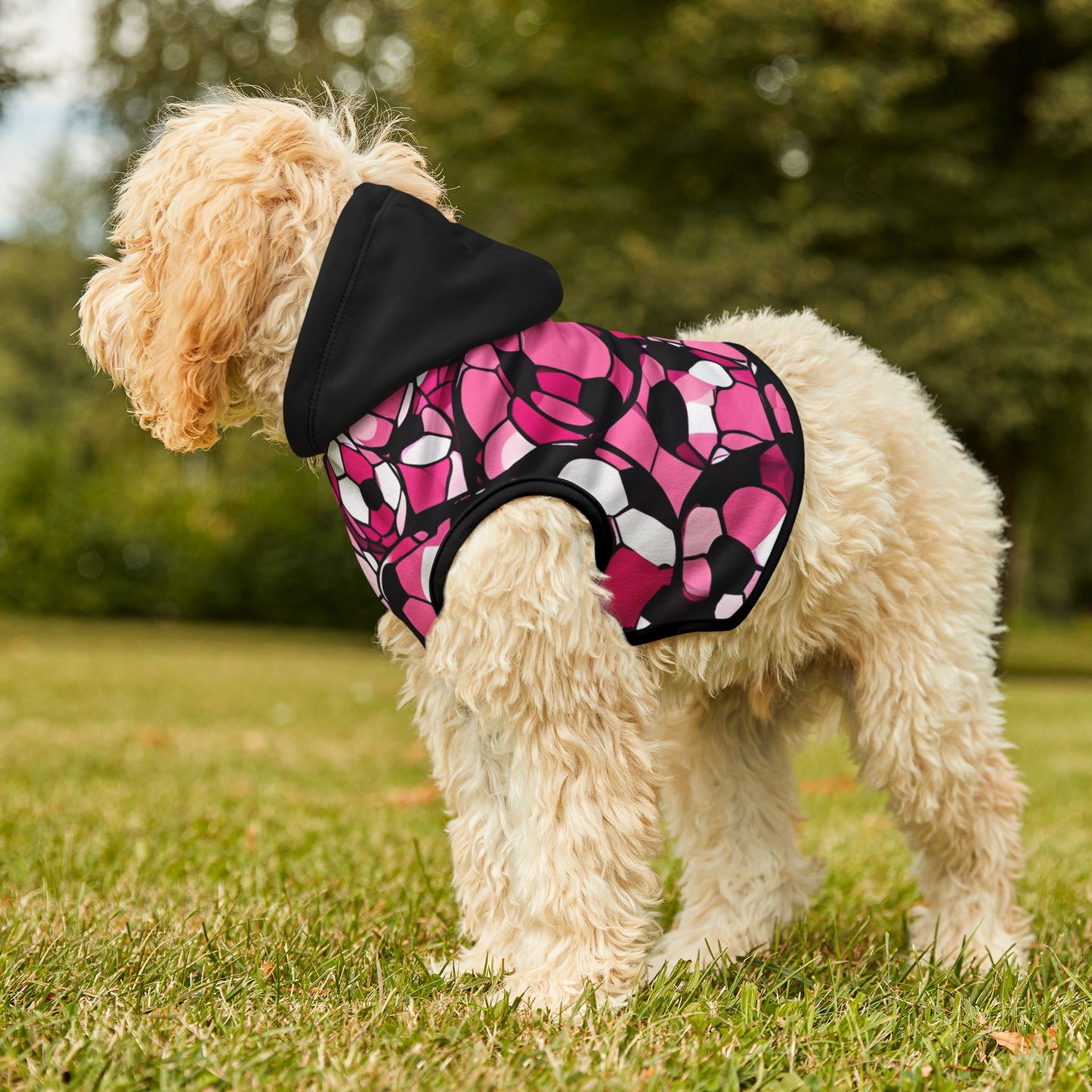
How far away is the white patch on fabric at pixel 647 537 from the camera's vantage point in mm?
2496

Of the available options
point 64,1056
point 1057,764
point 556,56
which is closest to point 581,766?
point 64,1056

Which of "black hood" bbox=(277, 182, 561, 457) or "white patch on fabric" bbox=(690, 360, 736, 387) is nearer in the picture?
"black hood" bbox=(277, 182, 561, 457)

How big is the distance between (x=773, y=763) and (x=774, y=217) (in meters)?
12.4

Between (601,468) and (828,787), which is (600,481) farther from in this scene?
(828,787)

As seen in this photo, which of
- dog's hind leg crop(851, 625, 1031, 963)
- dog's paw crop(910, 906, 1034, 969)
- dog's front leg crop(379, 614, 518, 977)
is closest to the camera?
dog's front leg crop(379, 614, 518, 977)

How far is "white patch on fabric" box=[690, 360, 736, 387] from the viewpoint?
267 centimetres

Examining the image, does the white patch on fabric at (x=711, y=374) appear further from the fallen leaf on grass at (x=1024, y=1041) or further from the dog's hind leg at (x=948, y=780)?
the fallen leaf on grass at (x=1024, y=1041)

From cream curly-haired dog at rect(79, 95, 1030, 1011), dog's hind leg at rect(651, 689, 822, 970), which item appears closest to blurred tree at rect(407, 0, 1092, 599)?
dog's hind leg at rect(651, 689, 822, 970)

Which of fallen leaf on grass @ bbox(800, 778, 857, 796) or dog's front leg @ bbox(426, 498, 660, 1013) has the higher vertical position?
dog's front leg @ bbox(426, 498, 660, 1013)

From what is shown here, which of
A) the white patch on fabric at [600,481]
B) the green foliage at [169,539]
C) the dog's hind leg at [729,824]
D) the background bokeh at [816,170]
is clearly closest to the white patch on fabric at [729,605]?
the white patch on fabric at [600,481]

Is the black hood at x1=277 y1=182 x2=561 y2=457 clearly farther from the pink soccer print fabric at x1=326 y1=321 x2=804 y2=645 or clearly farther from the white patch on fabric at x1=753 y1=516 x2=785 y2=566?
the white patch on fabric at x1=753 y1=516 x2=785 y2=566

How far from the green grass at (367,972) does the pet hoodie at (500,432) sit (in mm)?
857

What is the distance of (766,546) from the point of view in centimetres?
260

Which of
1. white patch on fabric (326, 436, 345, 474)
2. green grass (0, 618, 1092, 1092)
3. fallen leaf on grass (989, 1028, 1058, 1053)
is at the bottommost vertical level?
green grass (0, 618, 1092, 1092)
